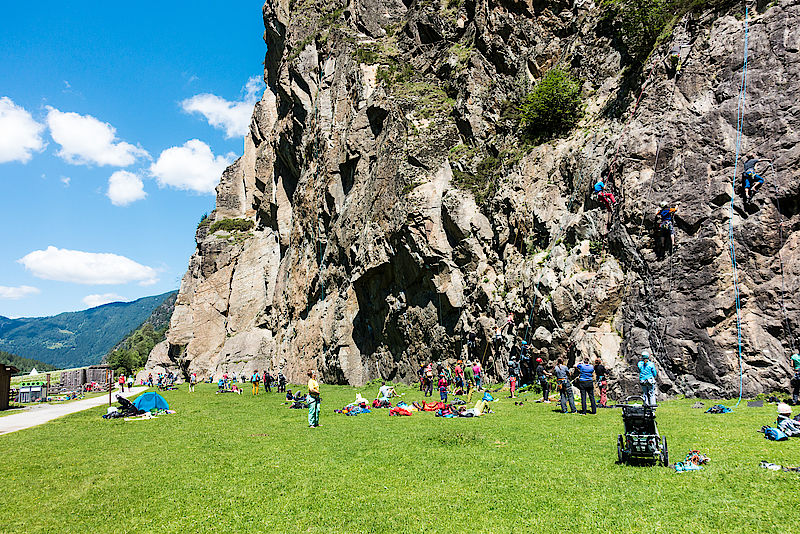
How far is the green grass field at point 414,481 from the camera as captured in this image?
6496mm

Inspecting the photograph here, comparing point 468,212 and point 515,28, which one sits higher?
point 515,28

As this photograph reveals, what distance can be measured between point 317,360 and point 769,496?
3835cm

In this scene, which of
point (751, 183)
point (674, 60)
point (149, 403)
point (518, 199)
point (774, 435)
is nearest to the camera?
point (774, 435)

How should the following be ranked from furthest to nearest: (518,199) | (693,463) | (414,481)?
(518,199) → (414,481) → (693,463)

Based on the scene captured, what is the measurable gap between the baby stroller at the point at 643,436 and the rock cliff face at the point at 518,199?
950 centimetres

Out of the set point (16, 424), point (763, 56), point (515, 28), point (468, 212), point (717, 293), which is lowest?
point (16, 424)

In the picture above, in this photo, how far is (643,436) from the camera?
823 cm

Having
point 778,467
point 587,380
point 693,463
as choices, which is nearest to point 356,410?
point 587,380

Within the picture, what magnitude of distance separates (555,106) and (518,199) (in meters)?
5.96

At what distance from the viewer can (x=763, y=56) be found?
62.5ft

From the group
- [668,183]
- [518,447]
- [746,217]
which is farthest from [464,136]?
[518,447]

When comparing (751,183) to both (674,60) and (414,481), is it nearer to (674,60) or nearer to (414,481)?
(674,60)

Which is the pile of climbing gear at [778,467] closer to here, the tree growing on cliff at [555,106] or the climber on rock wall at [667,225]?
the climber on rock wall at [667,225]

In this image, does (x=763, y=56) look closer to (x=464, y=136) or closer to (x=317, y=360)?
(x=464, y=136)
